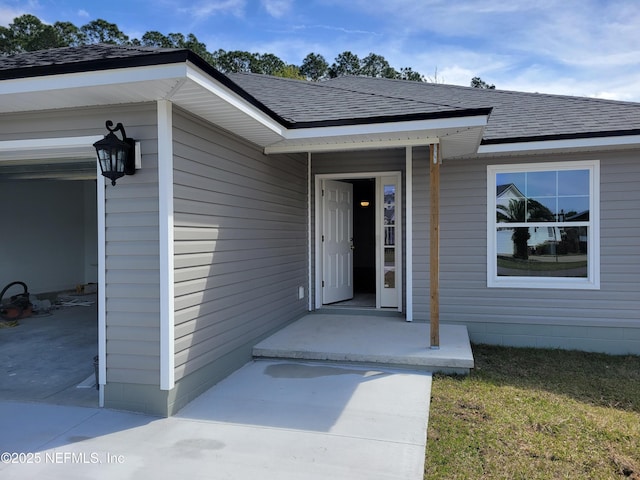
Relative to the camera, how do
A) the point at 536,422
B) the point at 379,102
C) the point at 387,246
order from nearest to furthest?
the point at 536,422 → the point at 379,102 → the point at 387,246

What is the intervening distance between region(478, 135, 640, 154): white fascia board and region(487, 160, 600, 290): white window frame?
37 centimetres

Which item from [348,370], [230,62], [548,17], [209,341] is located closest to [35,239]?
[209,341]

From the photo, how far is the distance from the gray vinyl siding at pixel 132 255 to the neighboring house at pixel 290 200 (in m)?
0.01

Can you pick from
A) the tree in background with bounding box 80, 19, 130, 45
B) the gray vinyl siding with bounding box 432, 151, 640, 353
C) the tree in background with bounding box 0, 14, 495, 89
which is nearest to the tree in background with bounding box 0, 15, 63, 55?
the tree in background with bounding box 0, 14, 495, 89

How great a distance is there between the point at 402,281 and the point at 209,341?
329 centimetres

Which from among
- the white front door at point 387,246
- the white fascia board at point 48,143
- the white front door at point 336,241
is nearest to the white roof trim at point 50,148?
the white fascia board at point 48,143

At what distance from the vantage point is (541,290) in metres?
5.77

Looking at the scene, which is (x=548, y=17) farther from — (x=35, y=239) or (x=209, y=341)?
(x=35, y=239)

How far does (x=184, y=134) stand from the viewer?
3.54 meters

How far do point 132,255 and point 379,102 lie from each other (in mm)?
2950

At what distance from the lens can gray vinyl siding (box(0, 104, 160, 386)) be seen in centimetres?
335

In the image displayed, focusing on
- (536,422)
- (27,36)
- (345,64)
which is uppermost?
(345,64)

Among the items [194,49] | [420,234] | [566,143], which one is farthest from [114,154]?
[194,49]

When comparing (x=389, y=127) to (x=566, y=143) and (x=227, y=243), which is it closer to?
(x=227, y=243)
